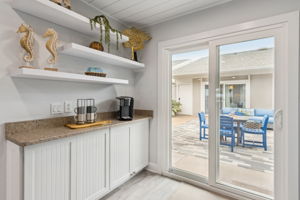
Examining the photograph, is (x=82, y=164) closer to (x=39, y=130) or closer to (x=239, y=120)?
(x=39, y=130)

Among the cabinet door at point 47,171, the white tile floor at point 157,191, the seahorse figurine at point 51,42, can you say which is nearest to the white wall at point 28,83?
the seahorse figurine at point 51,42

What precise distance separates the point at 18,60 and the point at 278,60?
2.62m

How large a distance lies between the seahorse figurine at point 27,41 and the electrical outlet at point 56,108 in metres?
0.50

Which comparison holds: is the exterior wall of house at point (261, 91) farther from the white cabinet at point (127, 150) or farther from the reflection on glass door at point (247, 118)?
the white cabinet at point (127, 150)

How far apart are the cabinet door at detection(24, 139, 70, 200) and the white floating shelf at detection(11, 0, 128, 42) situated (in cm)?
120

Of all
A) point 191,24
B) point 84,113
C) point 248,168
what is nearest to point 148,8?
point 191,24

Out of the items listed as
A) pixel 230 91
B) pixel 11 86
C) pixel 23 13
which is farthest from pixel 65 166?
pixel 230 91

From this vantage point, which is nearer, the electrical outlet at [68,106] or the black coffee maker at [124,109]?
the electrical outlet at [68,106]

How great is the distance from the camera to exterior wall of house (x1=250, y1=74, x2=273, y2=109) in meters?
1.69

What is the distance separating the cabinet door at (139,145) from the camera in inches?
83.7

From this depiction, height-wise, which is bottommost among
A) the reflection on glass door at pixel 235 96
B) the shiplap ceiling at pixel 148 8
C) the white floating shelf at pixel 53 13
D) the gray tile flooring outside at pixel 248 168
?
the gray tile flooring outside at pixel 248 168

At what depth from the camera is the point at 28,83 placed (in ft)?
4.63

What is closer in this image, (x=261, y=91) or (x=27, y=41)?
(x=27, y=41)

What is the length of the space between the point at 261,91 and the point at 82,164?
86.4 inches
